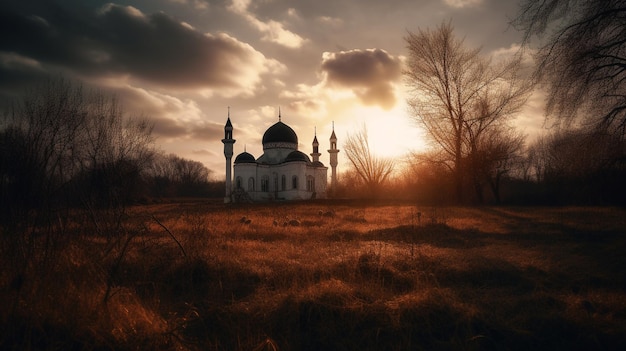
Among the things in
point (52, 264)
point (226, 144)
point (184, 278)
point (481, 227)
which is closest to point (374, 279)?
point (184, 278)

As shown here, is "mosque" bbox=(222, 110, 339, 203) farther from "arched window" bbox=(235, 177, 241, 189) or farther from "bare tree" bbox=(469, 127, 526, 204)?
"bare tree" bbox=(469, 127, 526, 204)

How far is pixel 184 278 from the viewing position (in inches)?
229

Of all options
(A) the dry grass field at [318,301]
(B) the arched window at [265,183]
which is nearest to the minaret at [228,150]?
(B) the arched window at [265,183]

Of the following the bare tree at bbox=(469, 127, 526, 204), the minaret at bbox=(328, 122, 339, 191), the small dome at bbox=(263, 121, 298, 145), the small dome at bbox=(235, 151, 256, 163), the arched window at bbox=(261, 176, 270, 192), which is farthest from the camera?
the minaret at bbox=(328, 122, 339, 191)

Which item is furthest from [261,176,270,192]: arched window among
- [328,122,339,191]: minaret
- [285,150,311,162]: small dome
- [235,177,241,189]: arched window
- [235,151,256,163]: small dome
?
[328,122,339,191]: minaret

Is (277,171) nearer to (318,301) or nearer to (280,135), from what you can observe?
(280,135)

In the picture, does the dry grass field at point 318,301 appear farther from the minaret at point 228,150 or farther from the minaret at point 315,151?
the minaret at point 315,151

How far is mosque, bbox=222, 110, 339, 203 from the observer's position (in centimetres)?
4403

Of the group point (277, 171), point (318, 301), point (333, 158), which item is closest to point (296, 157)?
point (277, 171)

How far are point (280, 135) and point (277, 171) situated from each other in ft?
17.0

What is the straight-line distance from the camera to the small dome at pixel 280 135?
48434 millimetres

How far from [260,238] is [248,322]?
18.8 ft

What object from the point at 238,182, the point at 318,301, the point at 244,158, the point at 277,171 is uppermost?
the point at 244,158

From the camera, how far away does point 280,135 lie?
48.4m
